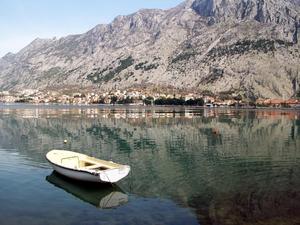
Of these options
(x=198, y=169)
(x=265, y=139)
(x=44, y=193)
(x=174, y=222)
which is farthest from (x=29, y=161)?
(x=265, y=139)

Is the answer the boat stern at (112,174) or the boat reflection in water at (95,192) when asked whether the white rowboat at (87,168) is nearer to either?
the boat stern at (112,174)

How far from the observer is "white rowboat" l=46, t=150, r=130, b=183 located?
33281mm

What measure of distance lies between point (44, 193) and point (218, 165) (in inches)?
910

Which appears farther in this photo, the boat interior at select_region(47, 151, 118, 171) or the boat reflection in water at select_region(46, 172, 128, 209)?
the boat interior at select_region(47, 151, 118, 171)

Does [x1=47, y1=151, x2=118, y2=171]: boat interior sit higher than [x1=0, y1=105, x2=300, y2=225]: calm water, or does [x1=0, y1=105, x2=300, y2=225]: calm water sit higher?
[x1=47, y1=151, x2=118, y2=171]: boat interior

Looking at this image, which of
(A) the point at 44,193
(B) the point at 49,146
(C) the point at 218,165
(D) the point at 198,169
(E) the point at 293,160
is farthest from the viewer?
(B) the point at 49,146

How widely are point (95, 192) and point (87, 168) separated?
278 cm

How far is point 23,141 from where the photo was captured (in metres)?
71.3

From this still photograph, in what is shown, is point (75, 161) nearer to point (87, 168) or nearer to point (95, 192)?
point (87, 168)

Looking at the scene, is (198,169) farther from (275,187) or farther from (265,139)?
(265,139)

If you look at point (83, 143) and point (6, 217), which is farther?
point (83, 143)

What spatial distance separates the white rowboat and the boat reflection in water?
759 millimetres

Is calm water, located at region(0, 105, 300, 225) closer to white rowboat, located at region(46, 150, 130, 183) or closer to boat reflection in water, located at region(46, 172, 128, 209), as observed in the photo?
boat reflection in water, located at region(46, 172, 128, 209)

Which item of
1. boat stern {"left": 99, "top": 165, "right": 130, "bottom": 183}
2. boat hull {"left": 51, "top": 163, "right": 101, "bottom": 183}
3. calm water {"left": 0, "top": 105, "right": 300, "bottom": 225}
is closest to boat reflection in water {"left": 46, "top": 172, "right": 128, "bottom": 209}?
calm water {"left": 0, "top": 105, "right": 300, "bottom": 225}
